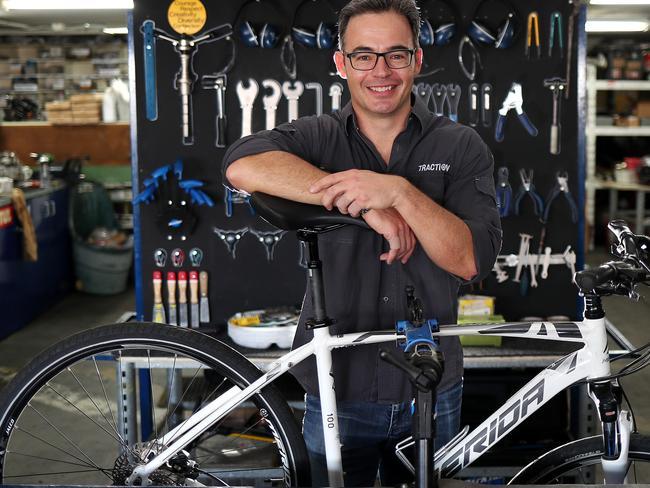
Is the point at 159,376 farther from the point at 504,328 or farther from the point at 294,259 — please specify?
the point at 504,328

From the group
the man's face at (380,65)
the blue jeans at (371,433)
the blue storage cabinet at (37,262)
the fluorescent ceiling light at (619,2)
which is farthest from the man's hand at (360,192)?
the fluorescent ceiling light at (619,2)

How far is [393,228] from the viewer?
1.42 m

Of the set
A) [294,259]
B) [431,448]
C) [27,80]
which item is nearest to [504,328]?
[431,448]

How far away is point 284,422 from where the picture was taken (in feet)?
5.21

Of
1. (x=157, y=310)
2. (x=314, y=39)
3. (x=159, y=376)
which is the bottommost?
(x=159, y=376)

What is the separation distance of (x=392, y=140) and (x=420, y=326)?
462mm

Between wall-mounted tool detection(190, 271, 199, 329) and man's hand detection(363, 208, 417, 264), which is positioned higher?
man's hand detection(363, 208, 417, 264)

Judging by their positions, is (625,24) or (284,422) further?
(625,24)

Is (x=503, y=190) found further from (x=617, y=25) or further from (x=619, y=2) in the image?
(x=617, y=25)

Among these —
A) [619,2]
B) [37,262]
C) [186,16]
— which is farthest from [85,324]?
[619,2]

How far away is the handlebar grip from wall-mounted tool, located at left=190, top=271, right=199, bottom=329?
1.89 m

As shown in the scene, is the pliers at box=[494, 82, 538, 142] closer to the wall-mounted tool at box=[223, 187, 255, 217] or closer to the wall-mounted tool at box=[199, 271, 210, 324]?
the wall-mounted tool at box=[223, 187, 255, 217]

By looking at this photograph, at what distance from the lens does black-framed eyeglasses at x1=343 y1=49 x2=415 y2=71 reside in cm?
157

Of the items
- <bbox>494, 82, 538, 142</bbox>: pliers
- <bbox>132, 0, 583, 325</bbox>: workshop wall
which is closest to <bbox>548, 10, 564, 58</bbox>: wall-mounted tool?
<bbox>132, 0, 583, 325</bbox>: workshop wall
